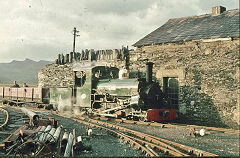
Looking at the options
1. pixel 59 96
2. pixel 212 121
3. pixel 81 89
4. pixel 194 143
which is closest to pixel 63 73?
pixel 59 96

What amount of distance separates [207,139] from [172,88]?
5700 millimetres

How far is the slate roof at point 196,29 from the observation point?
10992 mm

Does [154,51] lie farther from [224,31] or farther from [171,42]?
[224,31]

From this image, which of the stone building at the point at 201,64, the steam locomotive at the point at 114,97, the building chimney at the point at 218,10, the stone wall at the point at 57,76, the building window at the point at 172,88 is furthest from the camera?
the stone wall at the point at 57,76

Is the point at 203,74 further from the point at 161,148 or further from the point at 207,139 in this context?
the point at 161,148

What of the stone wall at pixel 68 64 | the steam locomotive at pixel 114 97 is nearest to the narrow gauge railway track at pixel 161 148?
the steam locomotive at pixel 114 97

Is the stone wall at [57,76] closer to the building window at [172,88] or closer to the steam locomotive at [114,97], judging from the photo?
the steam locomotive at [114,97]

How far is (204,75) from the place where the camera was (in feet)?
37.0

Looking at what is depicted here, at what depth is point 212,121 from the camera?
11031 millimetres

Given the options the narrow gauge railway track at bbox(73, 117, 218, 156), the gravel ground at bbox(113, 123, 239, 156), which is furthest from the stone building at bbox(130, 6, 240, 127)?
the narrow gauge railway track at bbox(73, 117, 218, 156)

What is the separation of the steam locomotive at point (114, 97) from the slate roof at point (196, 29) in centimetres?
287

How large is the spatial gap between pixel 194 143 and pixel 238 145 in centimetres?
119

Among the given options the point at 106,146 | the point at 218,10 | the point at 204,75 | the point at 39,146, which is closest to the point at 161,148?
the point at 106,146

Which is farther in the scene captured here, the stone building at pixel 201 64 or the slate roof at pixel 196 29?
the slate roof at pixel 196 29
